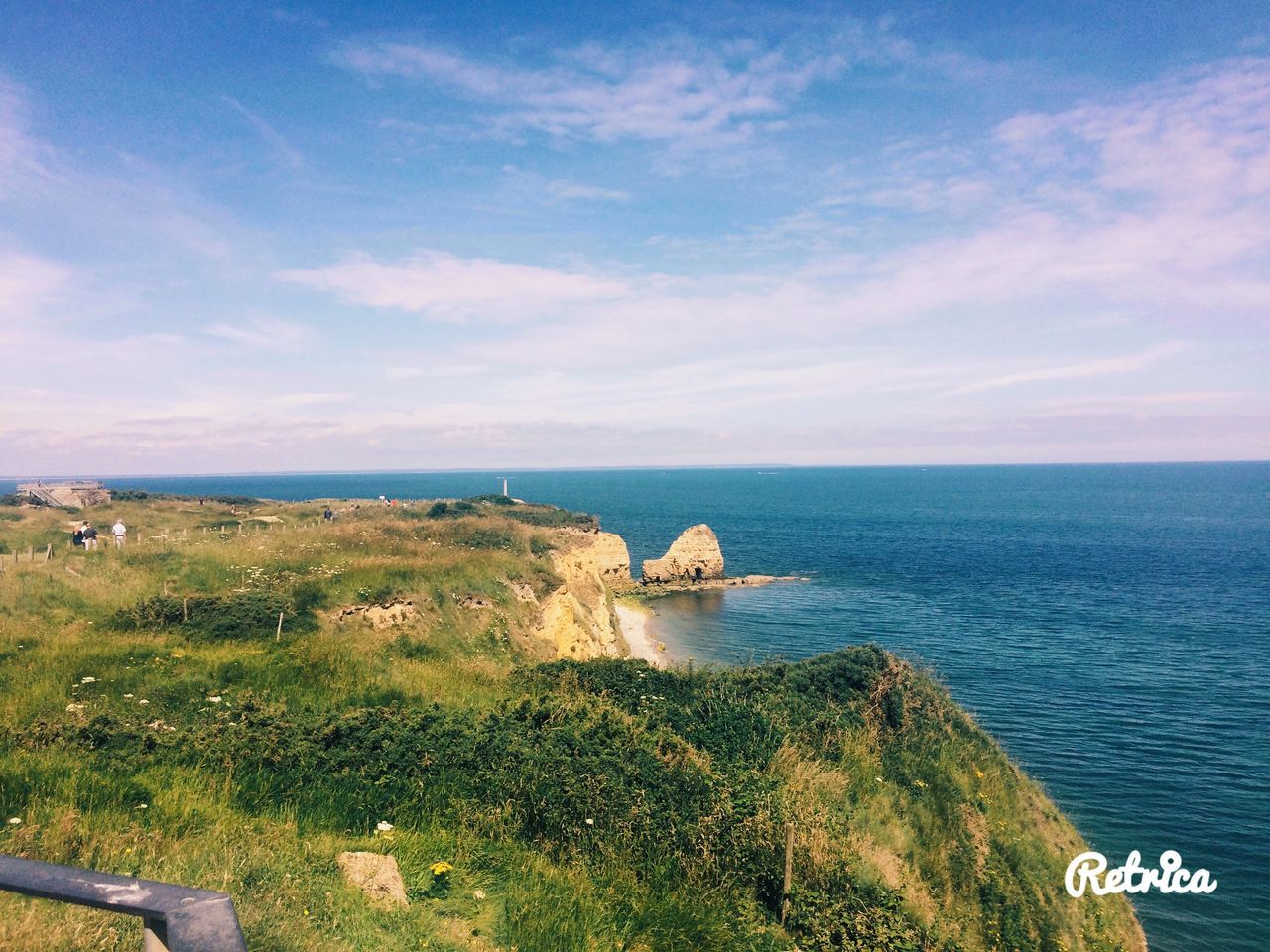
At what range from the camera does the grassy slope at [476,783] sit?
8.02 m

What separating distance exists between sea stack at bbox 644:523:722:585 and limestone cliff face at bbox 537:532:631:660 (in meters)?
21.5

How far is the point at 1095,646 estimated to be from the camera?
1839 inches

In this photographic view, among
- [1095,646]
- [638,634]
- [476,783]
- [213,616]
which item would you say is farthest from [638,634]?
[476,783]

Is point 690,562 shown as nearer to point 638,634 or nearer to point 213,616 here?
point 638,634

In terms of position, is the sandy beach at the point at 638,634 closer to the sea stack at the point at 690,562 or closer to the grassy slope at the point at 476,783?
the sea stack at the point at 690,562

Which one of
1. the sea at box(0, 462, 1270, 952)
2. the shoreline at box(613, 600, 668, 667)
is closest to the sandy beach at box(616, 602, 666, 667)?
the shoreline at box(613, 600, 668, 667)

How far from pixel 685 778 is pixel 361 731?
5846mm

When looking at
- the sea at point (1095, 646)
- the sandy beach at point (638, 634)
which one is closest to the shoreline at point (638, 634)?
the sandy beach at point (638, 634)

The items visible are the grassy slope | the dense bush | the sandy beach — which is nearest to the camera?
the grassy slope

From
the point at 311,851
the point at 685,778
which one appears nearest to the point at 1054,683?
the point at 685,778

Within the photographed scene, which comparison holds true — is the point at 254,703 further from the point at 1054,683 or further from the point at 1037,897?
the point at 1054,683

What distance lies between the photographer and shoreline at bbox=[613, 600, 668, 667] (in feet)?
150

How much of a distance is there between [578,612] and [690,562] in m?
43.4

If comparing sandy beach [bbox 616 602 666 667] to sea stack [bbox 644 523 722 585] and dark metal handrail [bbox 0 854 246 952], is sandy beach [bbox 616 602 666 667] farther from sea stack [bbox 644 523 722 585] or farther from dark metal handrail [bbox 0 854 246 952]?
dark metal handrail [bbox 0 854 246 952]
